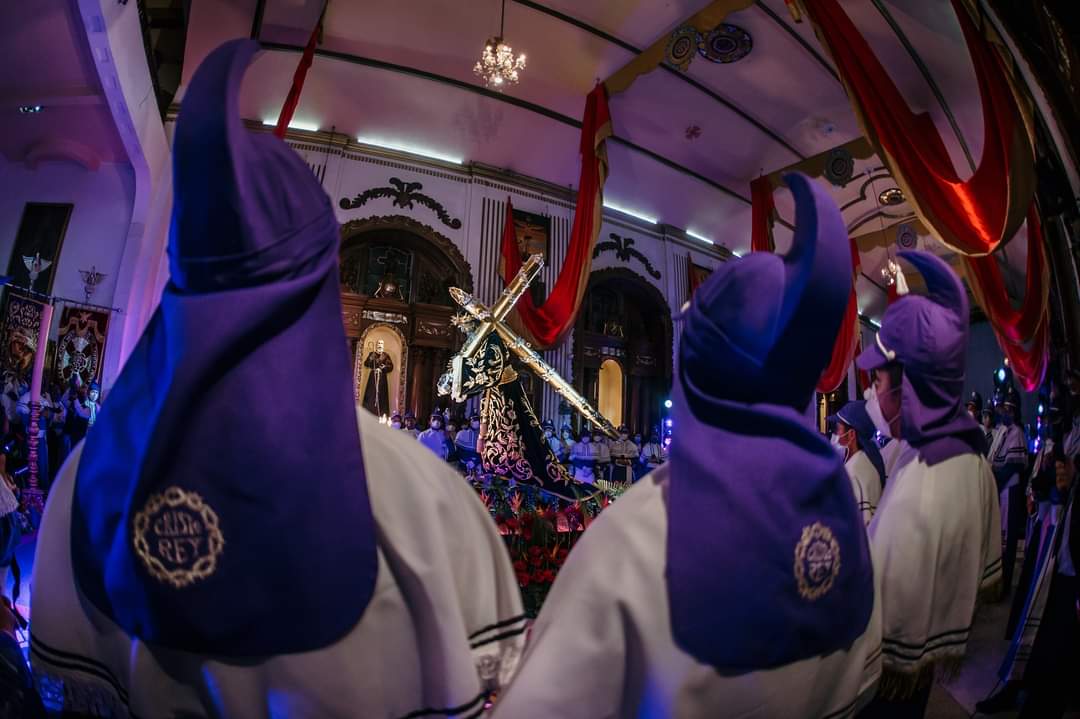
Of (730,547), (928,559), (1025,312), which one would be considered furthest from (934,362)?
(1025,312)

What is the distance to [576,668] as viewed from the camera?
31.1 inches

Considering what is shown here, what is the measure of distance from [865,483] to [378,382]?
26.2 feet

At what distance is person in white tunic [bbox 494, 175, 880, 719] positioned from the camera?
2.65 feet

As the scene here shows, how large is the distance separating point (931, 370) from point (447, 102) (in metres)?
A: 9.20

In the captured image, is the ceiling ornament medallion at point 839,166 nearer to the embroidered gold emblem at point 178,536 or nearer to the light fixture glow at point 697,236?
the light fixture glow at point 697,236

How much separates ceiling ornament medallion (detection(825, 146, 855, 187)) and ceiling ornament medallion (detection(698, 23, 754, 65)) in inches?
106

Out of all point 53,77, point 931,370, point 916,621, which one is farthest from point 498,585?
point 53,77

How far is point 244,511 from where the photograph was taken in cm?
74

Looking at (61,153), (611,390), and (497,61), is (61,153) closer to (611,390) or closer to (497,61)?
(497,61)

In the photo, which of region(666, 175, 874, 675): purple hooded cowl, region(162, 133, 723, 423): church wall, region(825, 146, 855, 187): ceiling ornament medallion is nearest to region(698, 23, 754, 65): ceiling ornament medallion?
region(825, 146, 855, 187): ceiling ornament medallion

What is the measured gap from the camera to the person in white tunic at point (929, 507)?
1.40 m

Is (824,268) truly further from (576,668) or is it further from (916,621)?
(916,621)

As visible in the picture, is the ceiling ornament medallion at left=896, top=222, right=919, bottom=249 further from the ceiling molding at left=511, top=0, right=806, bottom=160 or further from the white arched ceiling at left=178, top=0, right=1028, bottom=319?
the ceiling molding at left=511, top=0, right=806, bottom=160

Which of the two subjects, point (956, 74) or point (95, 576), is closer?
point (95, 576)
